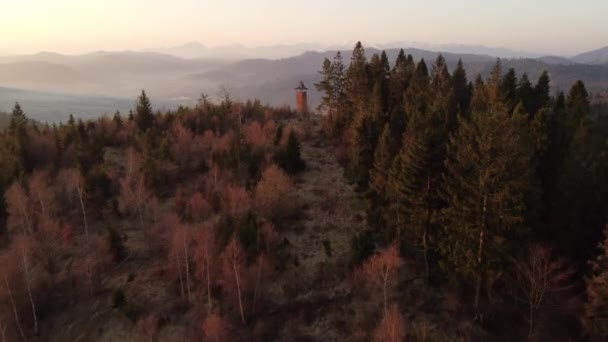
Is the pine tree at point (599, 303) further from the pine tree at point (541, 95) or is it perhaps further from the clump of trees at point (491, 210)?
the pine tree at point (541, 95)

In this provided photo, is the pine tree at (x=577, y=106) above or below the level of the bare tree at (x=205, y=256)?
above

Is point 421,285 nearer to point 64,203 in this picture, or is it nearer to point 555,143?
point 555,143

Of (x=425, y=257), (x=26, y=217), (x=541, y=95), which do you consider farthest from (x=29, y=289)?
(x=541, y=95)

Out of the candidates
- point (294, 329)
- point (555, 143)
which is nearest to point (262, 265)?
point (294, 329)

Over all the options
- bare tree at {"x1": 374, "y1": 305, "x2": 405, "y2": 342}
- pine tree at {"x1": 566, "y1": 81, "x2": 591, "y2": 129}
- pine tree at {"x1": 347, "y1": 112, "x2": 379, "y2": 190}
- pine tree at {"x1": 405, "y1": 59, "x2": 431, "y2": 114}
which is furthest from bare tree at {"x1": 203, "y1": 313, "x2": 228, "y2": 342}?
pine tree at {"x1": 566, "y1": 81, "x2": 591, "y2": 129}

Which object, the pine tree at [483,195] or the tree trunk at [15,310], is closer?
the pine tree at [483,195]

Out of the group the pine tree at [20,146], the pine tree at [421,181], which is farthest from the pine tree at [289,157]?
the pine tree at [20,146]

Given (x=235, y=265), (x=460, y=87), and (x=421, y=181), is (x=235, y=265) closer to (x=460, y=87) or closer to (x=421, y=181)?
(x=421, y=181)

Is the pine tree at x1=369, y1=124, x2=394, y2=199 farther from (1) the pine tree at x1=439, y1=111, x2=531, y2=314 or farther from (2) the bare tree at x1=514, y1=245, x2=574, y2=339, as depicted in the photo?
(2) the bare tree at x1=514, y1=245, x2=574, y2=339
